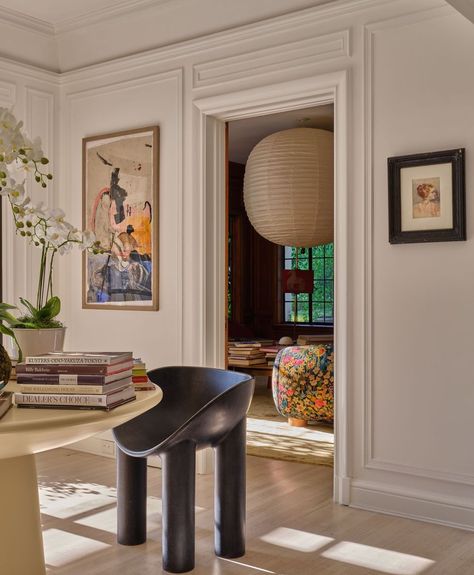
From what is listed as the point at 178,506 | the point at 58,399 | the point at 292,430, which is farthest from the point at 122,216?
the point at 58,399

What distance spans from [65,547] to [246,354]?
4.44 metres

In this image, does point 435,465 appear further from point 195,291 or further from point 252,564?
point 195,291

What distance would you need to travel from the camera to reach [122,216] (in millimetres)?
5051

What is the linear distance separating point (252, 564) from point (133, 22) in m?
3.56

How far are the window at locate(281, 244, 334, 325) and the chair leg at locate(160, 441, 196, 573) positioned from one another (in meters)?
6.82

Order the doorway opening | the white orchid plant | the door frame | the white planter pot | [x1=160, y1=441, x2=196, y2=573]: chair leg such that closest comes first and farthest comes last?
the white orchid plant < the white planter pot < [x1=160, y1=441, x2=196, y2=573]: chair leg < the door frame < the doorway opening

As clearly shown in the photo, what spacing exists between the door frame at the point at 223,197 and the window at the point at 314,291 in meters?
5.10

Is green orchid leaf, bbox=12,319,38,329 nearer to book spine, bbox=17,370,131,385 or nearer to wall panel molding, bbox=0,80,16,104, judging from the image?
book spine, bbox=17,370,131,385

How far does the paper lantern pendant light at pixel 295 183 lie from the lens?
598 cm

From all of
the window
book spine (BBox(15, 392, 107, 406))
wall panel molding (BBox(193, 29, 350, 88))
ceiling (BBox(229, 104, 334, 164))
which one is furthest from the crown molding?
the window

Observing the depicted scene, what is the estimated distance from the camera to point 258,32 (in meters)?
4.34

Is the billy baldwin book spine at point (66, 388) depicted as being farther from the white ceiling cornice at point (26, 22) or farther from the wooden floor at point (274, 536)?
the white ceiling cornice at point (26, 22)

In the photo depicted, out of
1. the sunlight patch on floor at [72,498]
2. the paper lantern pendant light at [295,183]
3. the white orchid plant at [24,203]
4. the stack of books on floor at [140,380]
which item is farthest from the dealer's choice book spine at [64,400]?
the paper lantern pendant light at [295,183]

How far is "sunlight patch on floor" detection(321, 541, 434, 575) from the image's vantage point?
307 cm
